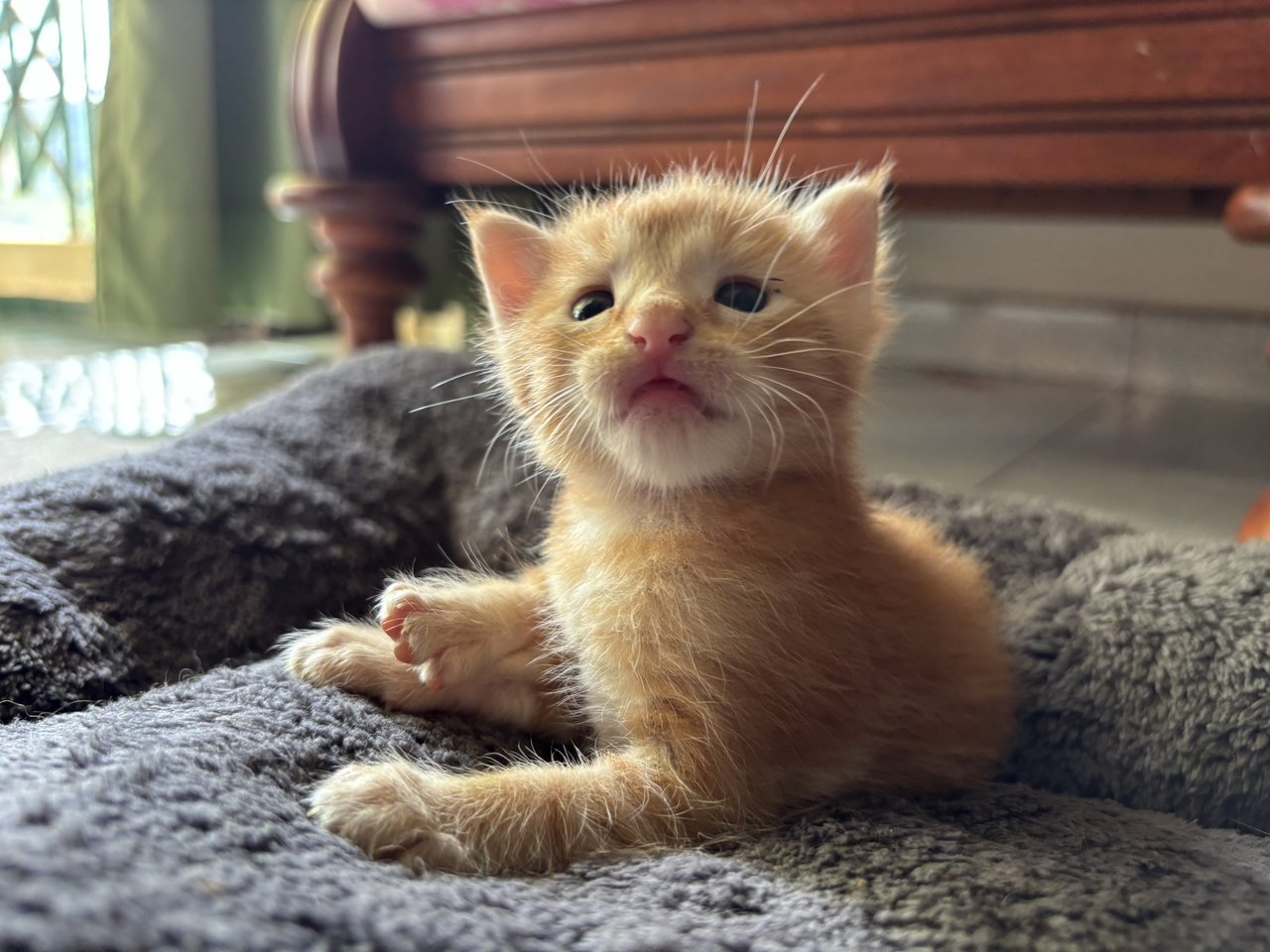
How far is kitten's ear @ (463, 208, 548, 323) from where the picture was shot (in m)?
0.88

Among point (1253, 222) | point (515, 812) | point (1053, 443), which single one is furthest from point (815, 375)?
point (1053, 443)

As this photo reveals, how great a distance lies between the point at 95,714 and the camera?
2.39 feet

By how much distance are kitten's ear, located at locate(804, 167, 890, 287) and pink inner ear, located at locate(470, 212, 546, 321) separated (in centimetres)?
23

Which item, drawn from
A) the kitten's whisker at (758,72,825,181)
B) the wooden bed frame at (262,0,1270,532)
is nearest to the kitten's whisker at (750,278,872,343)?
the kitten's whisker at (758,72,825,181)

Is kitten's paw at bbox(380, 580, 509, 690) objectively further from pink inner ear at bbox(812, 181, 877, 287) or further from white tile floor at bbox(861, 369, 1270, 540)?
white tile floor at bbox(861, 369, 1270, 540)

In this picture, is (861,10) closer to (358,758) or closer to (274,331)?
(358,758)

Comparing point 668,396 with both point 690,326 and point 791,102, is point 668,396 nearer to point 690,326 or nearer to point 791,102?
point 690,326

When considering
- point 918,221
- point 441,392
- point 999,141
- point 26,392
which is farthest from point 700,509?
point 918,221

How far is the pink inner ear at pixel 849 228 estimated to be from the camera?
836 mm

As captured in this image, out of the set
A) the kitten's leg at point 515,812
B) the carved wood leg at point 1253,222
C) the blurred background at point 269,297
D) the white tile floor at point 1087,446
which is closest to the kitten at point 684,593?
the kitten's leg at point 515,812

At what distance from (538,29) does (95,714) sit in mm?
1282

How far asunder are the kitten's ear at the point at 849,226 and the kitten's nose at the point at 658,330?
20 centimetres

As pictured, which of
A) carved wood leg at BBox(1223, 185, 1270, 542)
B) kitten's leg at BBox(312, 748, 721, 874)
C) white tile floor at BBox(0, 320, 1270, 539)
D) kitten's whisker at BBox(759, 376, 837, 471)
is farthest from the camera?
white tile floor at BBox(0, 320, 1270, 539)

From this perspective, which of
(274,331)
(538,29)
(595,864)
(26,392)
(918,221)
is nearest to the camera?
(595,864)
